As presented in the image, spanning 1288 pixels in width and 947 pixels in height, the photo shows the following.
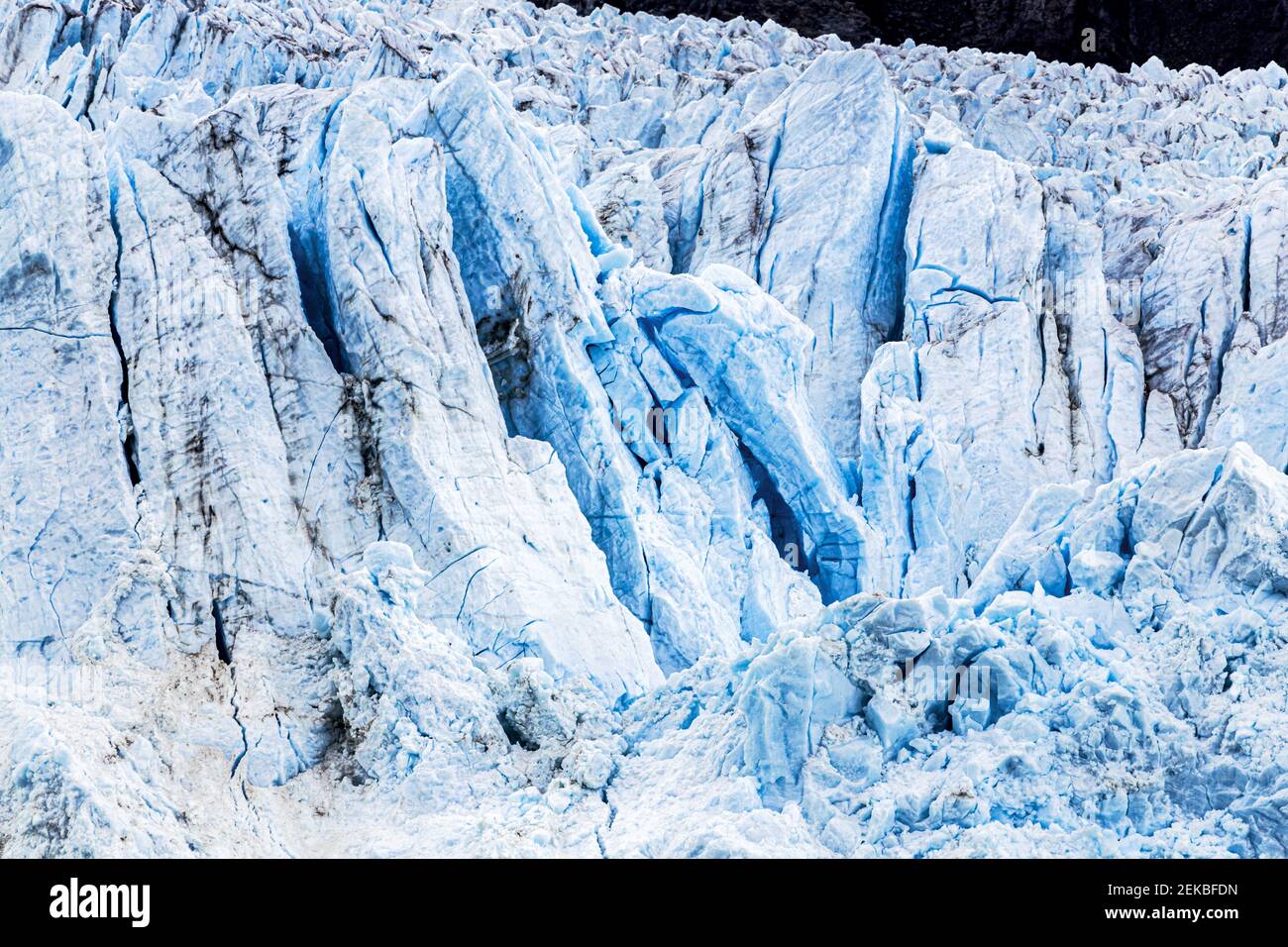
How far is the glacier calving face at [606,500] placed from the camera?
7352mm

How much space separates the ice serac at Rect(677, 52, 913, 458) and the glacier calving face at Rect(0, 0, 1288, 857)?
56 millimetres

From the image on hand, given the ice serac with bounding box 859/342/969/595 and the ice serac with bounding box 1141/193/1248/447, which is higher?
the ice serac with bounding box 1141/193/1248/447

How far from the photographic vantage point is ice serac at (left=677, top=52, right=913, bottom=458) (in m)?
14.9

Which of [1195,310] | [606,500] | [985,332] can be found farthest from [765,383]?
[1195,310]

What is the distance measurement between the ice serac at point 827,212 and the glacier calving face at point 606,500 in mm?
56

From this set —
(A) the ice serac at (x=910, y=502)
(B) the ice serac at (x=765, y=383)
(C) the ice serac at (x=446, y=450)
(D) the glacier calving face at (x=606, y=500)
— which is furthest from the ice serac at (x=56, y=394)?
(A) the ice serac at (x=910, y=502)

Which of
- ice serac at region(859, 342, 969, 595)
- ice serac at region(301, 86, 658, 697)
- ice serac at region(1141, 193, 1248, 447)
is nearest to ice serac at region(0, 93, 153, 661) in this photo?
ice serac at region(301, 86, 658, 697)

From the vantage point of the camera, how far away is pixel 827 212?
1516cm

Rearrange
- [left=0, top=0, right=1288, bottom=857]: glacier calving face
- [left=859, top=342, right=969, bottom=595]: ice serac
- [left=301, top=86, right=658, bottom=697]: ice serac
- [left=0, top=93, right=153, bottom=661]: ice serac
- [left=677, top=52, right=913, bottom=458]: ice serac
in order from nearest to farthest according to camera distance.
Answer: [left=0, top=0, right=1288, bottom=857]: glacier calving face → [left=0, top=93, right=153, bottom=661]: ice serac → [left=301, top=86, right=658, bottom=697]: ice serac → [left=859, top=342, right=969, bottom=595]: ice serac → [left=677, top=52, right=913, bottom=458]: ice serac

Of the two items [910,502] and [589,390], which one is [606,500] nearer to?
[589,390]

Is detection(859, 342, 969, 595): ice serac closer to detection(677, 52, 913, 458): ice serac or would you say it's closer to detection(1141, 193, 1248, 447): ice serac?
detection(677, 52, 913, 458): ice serac

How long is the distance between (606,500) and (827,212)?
6032 millimetres

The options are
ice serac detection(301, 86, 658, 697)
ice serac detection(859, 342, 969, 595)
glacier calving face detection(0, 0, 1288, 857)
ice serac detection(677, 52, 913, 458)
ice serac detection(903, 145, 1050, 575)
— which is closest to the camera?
glacier calving face detection(0, 0, 1288, 857)
